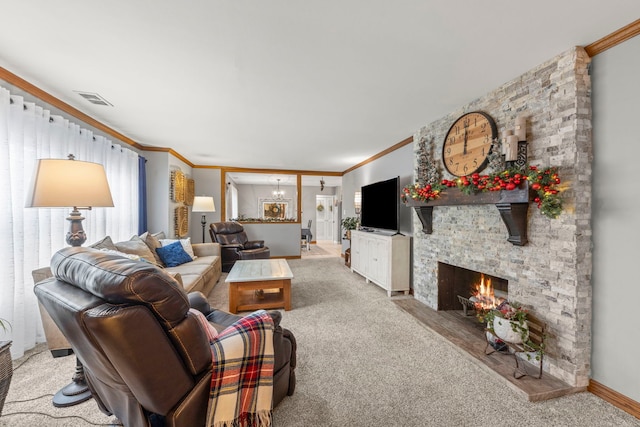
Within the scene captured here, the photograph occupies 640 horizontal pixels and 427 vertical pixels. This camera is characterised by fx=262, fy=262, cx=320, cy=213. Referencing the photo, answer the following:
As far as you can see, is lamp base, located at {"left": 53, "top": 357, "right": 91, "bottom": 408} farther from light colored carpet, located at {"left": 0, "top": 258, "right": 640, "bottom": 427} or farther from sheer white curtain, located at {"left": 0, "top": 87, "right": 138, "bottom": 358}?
sheer white curtain, located at {"left": 0, "top": 87, "right": 138, "bottom": 358}

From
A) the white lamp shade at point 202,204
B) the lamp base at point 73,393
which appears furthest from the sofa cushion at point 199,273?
the white lamp shade at point 202,204

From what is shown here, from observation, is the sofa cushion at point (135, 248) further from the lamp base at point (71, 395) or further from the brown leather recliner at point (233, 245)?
the brown leather recliner at point (233, 245)

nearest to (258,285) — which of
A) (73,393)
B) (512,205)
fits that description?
(73,393)

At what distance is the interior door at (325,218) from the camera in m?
11.0

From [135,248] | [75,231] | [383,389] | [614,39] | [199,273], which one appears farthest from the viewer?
[199,273]

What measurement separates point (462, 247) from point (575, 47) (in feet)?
6.16

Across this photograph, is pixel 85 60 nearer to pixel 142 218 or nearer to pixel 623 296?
pixel 142 218

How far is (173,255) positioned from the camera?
3914mm

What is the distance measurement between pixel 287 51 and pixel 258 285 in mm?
2499

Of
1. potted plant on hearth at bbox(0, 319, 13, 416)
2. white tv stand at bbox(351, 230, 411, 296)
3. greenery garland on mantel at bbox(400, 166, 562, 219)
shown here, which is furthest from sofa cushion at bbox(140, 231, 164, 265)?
greenery garland on mantel at bbox(400, 166, 562, 219)

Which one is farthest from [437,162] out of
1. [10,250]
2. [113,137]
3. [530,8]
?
[113,137]

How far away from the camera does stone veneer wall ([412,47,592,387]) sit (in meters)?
1.84

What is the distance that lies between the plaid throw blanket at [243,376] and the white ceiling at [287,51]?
182 centimetres

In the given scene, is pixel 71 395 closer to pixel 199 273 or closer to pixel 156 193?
pixel 199 273
